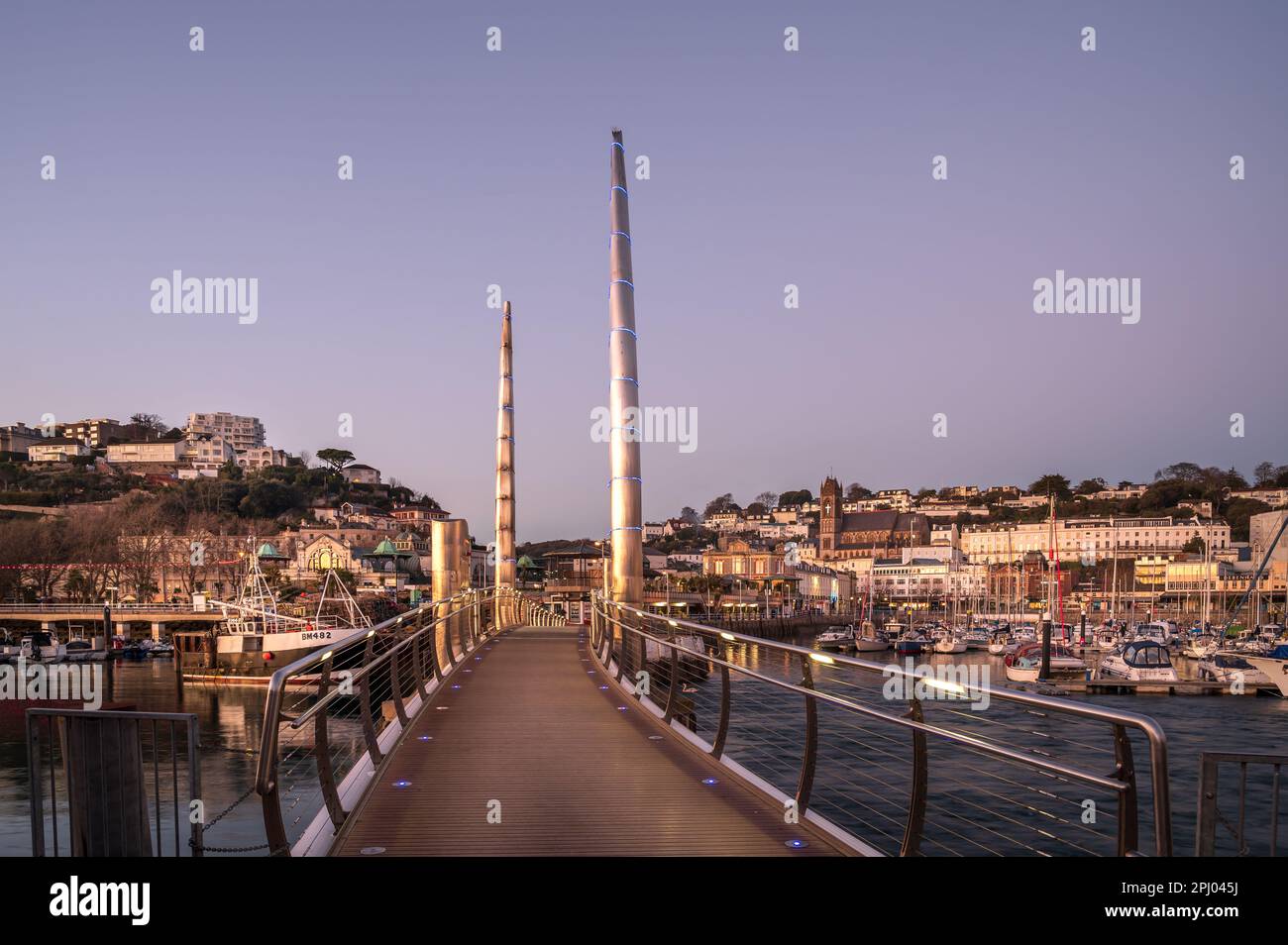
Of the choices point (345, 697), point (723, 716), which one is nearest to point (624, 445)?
point (345, 697)

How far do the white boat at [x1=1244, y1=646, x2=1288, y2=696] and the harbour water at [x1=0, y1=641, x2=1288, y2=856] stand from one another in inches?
30.4

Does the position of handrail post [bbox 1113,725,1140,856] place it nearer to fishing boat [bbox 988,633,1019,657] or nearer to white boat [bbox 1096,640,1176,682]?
white boat [bbox 1096,640,1176,682]

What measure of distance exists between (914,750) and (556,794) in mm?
2675

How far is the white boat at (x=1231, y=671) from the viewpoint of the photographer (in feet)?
152

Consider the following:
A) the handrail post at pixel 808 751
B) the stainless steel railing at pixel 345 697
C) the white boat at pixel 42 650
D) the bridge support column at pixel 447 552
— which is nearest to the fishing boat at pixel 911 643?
the white boat at pixel 42 650

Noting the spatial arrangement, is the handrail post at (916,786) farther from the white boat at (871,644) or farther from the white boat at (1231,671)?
the white boat at (871,644)

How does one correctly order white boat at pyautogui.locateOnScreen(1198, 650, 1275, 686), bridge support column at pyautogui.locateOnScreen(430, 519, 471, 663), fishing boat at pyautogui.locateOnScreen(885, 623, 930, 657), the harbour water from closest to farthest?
1. the harbour water
2. bridge support column at pyautogui.locateOnScreen(430, 519, 471, 663)
3. white boat at pyautogui.locateOnScreen(1198, 650, 1275, 686)
4. fishing boat at pyautogui.locateOnScreen(885, 623, 930, 657)

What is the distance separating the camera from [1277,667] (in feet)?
147

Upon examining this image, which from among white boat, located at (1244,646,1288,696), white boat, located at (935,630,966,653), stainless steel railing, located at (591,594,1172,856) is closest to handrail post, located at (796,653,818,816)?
stainless steel railing, located at (591,594,1172,856)

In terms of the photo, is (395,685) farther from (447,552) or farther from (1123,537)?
(1123,537)

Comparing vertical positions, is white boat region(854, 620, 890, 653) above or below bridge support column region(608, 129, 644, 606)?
below

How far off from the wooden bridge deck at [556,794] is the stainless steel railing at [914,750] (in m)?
0.34

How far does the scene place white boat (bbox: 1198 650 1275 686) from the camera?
46.4m
